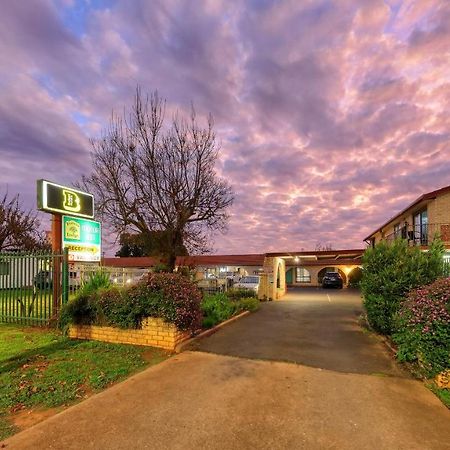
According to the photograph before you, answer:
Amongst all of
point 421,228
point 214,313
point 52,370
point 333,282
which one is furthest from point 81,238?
point 333,282

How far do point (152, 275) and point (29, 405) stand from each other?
3.59m

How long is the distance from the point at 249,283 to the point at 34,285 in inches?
622

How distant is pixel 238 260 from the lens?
129ft

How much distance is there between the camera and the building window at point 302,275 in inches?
1696

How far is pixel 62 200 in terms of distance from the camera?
34.1ft

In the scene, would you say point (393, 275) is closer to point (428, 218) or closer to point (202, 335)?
point (202, 335)

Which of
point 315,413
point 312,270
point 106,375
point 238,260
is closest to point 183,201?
point 106,375

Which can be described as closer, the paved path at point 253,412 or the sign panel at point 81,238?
the paved path at point 253,412

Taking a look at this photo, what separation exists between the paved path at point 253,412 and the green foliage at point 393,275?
265 centimetres

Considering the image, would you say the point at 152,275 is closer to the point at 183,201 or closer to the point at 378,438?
the point at 378,438

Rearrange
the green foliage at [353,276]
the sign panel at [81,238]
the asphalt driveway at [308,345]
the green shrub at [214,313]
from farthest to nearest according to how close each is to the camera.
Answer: the green foliage at [353,276] → the sign panel at [81,238] → the green shrub at [214,313] → the asphalt driveway at [308,345]

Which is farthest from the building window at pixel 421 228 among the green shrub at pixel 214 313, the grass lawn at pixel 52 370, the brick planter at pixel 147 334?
the grass lawn at pixel 52 370

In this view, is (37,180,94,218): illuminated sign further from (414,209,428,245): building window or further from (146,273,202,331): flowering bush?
(414,209,428,245): building window

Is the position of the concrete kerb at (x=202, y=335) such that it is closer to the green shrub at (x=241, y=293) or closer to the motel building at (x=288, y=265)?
the green shrub at (x=241, y=293)
